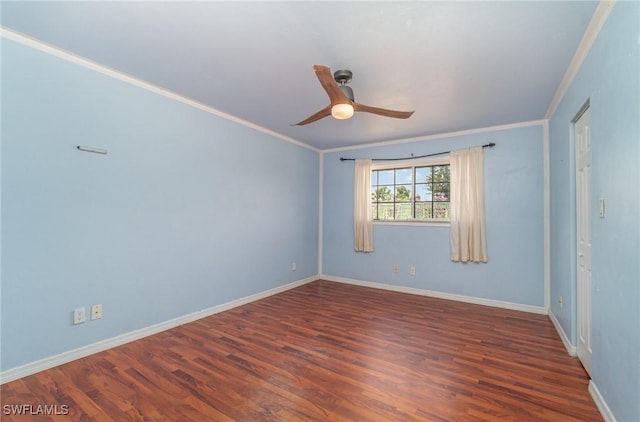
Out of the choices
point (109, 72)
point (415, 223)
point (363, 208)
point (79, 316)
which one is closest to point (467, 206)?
point (415, 223)

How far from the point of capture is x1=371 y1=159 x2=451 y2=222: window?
14.4 ft

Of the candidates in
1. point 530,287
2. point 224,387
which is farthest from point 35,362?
point 530,287

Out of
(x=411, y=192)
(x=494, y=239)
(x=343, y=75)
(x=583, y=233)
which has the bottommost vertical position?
(x=494, y=239)

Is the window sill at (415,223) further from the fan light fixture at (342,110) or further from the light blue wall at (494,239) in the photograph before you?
the fan light fixture at (342,110)

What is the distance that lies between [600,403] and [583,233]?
1.20 meters

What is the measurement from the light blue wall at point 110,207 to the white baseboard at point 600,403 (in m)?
3.40

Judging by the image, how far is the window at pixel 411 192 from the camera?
4379 millimetres

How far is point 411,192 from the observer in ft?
15.1

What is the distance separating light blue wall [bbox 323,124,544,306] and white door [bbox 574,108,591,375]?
53.2 inches

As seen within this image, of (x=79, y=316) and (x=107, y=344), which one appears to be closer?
(x=79, y=316)

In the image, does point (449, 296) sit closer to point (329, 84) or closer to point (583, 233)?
point (583, 233)

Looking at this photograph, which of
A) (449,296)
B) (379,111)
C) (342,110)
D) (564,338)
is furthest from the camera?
(449,296)

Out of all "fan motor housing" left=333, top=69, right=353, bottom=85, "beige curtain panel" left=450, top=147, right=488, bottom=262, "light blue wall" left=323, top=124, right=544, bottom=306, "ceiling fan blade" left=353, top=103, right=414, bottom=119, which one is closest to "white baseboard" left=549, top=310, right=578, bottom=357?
"light blue wall" left=323, top=124, right=544, bottom=306

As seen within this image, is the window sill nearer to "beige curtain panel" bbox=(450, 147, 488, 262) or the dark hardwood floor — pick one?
"beige curtain panel" bbox=(450, 147, 488, 262)
